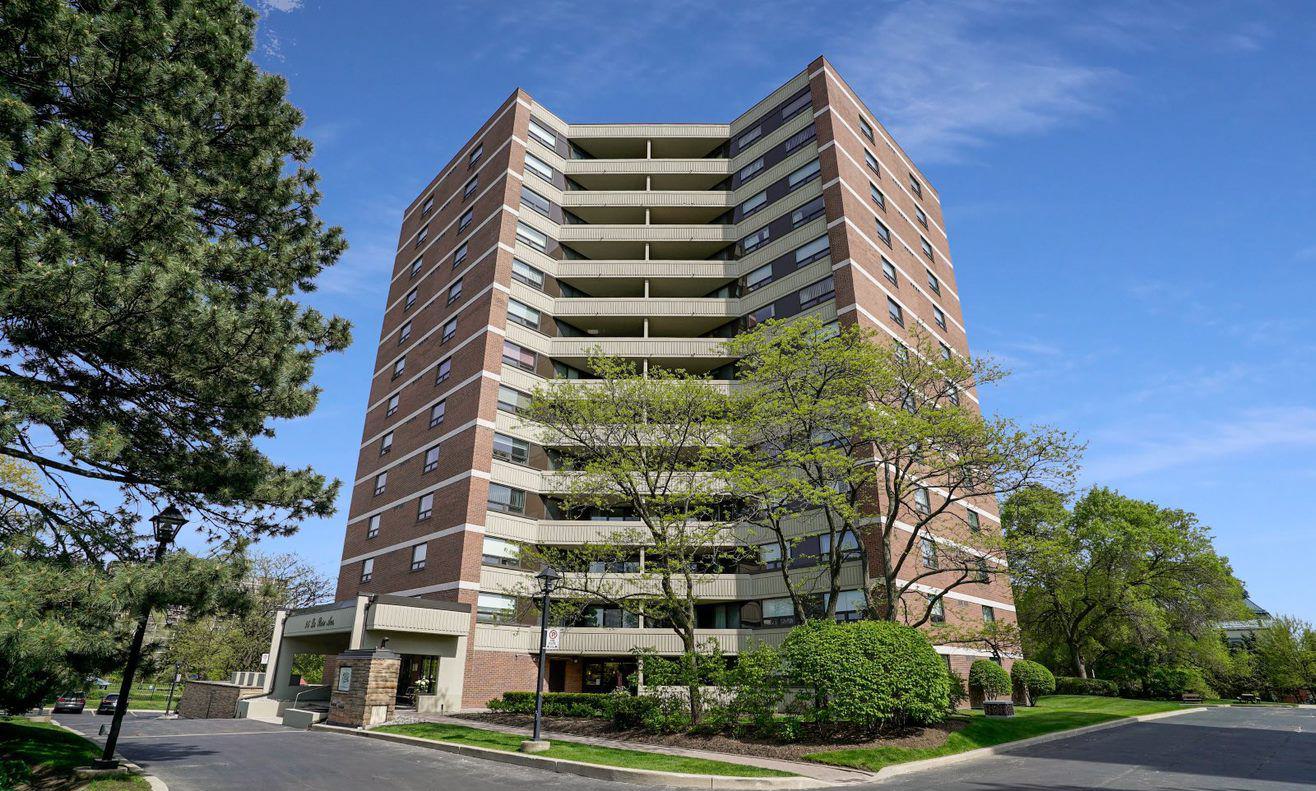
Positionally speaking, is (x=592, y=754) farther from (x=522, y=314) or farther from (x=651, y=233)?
(x=651, y=233)

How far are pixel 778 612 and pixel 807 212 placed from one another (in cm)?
2144

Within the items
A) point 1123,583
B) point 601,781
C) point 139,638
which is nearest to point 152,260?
point 139,638

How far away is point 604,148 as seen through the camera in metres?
48.1

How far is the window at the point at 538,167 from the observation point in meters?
43.8

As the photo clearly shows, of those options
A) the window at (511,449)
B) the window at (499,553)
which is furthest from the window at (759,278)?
the window at (499,553)

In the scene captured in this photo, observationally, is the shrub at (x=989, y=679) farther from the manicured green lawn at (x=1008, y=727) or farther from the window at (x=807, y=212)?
the window at (x=807, y=212)

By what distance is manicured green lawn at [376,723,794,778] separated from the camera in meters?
14.2

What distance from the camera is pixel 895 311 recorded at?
124ft

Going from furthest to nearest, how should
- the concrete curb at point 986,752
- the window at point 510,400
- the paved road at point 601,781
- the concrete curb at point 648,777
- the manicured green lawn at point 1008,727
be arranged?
the window at point 510,400 < the manicured green lawn at point 1008,727 < the concrete curb at point 986,752 < the concrete curb at point 648,777 < the paved road at point 601,781

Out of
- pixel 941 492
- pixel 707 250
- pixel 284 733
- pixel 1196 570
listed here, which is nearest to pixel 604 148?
pixel 707 250

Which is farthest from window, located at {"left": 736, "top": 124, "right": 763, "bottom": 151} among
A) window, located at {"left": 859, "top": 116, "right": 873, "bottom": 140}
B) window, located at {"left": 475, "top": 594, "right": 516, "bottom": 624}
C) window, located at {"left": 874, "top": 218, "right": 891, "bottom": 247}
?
window, located at {"left": 475, "top": 594, "right": 516, "bottom": 624}

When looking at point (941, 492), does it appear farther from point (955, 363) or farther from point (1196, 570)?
point (1196, 570)

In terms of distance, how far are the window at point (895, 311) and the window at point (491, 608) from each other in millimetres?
24332

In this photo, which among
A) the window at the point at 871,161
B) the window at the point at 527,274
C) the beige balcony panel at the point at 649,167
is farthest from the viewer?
the beige balcony panel at the point at 649,167
